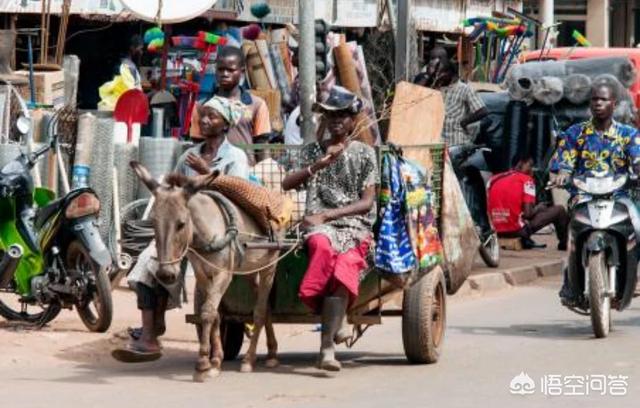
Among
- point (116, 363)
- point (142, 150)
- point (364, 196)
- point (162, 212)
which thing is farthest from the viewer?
point (142, 150)

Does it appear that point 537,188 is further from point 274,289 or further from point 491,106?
point 274,289

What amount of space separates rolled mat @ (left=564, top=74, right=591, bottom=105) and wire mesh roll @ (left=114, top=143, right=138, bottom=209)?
271 inches

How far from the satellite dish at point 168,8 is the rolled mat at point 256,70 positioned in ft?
11.9

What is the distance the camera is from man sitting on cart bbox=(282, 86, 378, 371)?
9742 millimetres

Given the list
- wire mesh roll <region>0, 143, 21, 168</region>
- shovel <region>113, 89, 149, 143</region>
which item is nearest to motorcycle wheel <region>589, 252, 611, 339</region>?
wire mesh roll <region>0, 143, 21, 168</region>

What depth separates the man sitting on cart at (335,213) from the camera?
32.0ft

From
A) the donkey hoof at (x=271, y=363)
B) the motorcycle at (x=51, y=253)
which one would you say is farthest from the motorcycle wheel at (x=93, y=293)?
the donkey hoof at (x=271, y=363)

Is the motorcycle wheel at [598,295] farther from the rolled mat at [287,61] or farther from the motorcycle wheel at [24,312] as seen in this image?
the rolled mat at [287,61]

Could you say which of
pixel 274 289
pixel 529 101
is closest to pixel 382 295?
pixel 274 289

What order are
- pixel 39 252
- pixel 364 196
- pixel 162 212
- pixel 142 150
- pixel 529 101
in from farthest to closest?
pixel 529 101, pixel 142 150, pixel 39 252, pixel 364 196, pixel 162 212

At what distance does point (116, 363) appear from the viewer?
35.4ft

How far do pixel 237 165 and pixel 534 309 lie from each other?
4.77 m

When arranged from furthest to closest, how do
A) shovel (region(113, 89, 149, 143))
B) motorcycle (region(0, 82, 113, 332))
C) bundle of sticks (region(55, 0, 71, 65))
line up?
bundle of sticks (region(55, 0, 71, 65))
shovel (region(113, 89, 149, 143))
motorcycle (region(0, 82, 113, 332))

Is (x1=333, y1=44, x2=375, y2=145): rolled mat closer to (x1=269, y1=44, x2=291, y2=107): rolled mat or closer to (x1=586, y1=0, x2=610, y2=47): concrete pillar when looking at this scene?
(x1=269, y1=44, x2=291, y2=107): rolled mat
